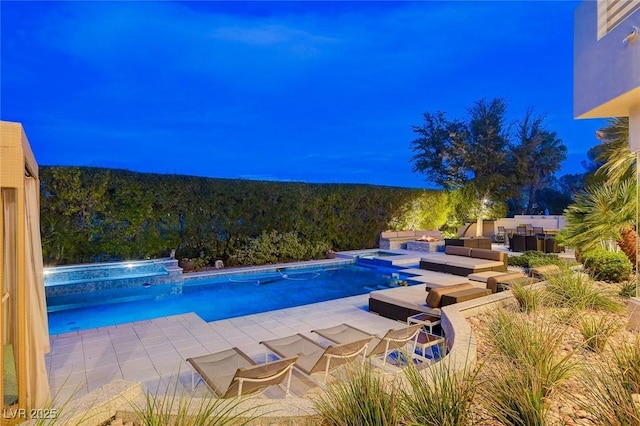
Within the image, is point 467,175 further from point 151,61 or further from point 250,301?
point 151,61

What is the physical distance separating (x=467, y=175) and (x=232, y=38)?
30031 millimetres

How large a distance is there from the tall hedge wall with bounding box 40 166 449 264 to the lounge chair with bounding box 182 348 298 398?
8961 millimetres

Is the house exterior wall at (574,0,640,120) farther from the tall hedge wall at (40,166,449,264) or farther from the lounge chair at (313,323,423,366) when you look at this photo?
the tall hedge wall at (40,166,449,264)

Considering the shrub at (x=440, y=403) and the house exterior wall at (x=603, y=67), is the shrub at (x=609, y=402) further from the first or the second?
the house exterior wall at (x=603, y=67)

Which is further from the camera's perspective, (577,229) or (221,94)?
(221,94)

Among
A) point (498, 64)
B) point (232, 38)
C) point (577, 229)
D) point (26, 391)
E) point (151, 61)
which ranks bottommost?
point (26, 391)

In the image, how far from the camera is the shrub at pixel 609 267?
7.79 meters

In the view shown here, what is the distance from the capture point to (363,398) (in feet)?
8.07

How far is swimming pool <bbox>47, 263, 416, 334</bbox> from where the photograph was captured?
27.5 feet

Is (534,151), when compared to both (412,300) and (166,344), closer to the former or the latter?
(412,300)

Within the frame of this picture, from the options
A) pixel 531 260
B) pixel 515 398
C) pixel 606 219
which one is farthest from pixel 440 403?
pixel 531 260

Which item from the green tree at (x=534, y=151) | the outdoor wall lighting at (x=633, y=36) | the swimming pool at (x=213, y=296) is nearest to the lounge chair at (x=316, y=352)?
the swimming pool at (x=213, y=296)

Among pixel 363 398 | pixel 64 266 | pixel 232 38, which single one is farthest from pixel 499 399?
pixel 232 38

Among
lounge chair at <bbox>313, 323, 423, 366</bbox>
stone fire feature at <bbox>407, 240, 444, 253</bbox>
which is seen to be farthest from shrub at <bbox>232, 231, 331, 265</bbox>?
lounge chair at <bbox>313, 323, 423, 366</bbox>
